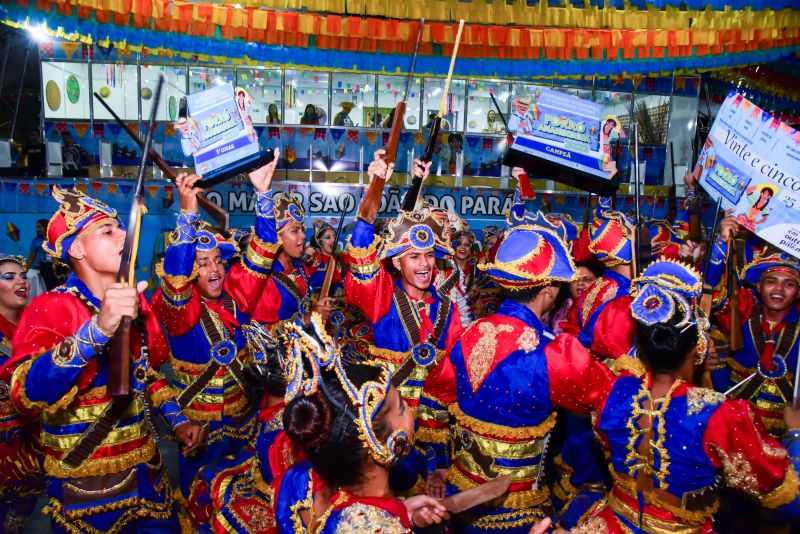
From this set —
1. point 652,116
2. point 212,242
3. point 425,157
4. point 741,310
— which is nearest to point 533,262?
point 425,157

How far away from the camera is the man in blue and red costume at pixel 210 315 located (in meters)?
3.81

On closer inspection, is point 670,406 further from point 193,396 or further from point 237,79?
point 237,79

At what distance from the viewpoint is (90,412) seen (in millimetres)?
2785

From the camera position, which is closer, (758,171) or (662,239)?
(758,171)

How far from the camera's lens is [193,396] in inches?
162

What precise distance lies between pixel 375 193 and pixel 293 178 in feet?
26.2

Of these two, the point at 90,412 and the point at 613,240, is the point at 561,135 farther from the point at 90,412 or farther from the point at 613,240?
the point at 90,412

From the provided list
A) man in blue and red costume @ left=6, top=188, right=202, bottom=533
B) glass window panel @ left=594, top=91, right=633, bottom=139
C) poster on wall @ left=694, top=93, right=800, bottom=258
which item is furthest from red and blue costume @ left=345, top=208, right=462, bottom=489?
glass window panel @ left=594, top=91, right=633, bottom=139

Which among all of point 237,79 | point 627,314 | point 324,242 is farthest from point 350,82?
point 627,314

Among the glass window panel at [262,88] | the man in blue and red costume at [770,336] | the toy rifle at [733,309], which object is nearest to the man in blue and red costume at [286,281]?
the toy rifle at [733,309]

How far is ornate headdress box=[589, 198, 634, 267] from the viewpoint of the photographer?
4.62 meters

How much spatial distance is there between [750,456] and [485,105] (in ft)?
38.6

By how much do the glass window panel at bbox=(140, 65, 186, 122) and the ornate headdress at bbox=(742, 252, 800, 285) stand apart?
33.8ft

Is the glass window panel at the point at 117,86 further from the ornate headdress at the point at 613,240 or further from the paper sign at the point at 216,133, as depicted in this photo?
the ornate headdress at the point at 613,240
